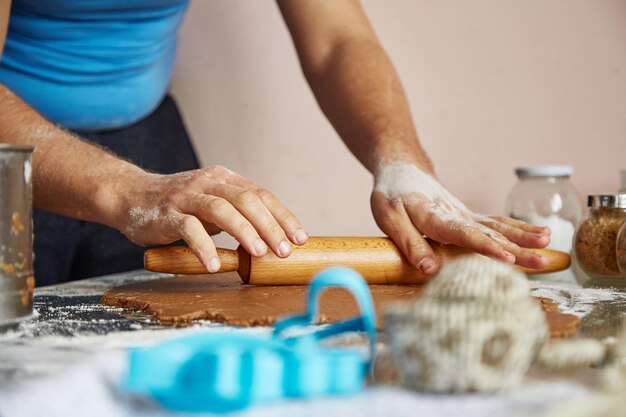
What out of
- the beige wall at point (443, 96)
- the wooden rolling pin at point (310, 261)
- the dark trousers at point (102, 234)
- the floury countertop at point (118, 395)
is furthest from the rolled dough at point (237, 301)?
the beige wall at point (443, 96)

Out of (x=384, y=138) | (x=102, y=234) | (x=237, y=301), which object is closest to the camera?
(x=237, y=301)

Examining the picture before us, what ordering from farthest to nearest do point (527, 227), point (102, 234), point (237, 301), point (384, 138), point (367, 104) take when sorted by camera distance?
point (102, 234) → point (367, 104) → point (384, 138) → point (527, 227) → point (237, 301)

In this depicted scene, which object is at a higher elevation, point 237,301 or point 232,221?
point 232,221

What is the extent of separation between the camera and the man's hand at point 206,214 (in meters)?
1.01

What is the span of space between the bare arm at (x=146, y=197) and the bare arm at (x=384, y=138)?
222 millimetres

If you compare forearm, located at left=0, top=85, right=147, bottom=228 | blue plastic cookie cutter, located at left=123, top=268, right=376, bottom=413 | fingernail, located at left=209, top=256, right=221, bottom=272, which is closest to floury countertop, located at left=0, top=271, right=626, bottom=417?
blue plastic cookie cutter, located at left=123, top=268, right=376, bottom=413

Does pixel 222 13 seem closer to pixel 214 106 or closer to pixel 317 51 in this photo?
pixel 214 106

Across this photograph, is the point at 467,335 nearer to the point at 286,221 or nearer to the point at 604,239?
the point at 286,221

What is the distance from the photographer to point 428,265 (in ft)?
3.68

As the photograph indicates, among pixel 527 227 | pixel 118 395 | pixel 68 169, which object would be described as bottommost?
pixel 118 395

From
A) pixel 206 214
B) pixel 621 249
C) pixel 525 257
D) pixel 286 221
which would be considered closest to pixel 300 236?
pixel 286 221

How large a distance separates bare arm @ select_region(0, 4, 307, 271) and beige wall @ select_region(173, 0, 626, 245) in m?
1.01

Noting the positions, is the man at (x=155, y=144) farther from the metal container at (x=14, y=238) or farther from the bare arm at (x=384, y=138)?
the metal container at (x=14, y=238)

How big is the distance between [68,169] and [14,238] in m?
0.44
